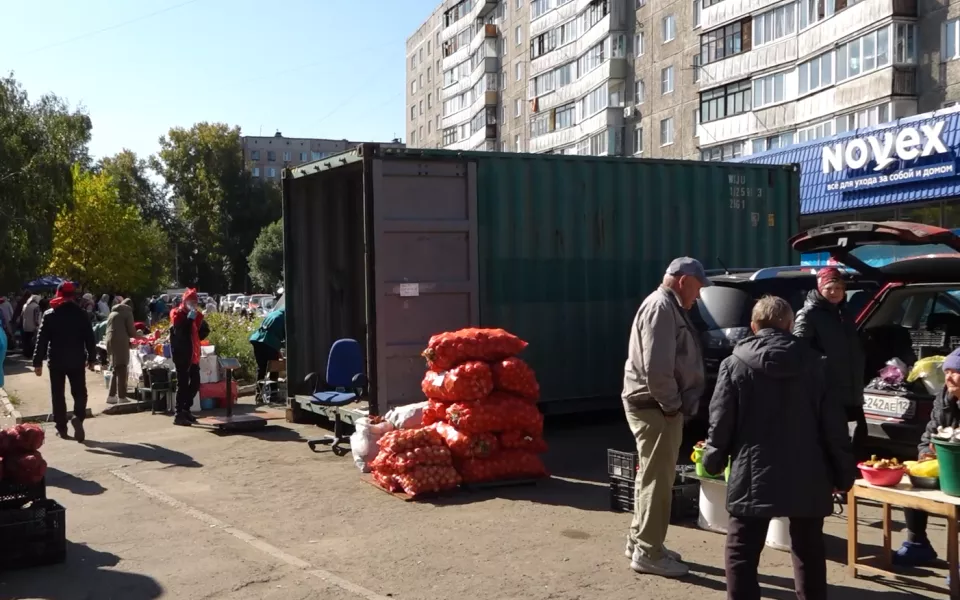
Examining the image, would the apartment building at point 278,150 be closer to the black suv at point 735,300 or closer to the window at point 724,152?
the window at point 724,152

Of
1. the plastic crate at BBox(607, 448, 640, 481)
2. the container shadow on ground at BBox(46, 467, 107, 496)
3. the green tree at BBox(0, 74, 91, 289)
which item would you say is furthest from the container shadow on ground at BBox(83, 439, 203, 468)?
the green tree at BBox(0, 74, 91, 289)

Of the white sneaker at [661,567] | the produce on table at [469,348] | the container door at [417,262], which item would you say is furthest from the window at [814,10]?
the white sneaker at [661,567]

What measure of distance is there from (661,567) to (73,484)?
5899 millimetres

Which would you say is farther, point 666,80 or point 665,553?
point 666,80

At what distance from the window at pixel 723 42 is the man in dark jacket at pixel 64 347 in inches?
1226

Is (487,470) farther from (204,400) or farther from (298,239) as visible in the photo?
(204,400)

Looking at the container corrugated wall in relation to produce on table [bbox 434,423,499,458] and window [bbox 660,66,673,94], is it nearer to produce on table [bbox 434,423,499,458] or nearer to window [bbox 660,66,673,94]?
produce on table [bbox 434,423,499,458]

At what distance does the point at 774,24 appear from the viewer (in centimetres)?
3472

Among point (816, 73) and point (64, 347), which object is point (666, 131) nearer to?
point (816, 73)

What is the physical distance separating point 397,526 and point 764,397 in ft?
11.5

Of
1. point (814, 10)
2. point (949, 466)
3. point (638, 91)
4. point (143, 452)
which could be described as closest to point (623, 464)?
point (949, 466)

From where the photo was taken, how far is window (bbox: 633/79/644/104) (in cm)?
4534

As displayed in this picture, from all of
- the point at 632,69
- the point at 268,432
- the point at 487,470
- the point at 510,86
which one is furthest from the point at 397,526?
the point at 510,86

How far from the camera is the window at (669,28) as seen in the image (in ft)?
141
